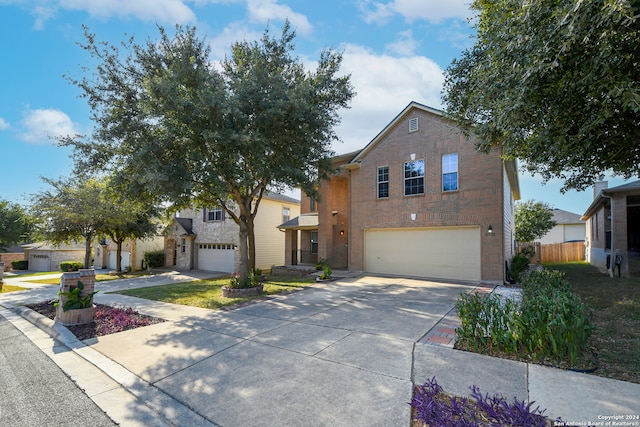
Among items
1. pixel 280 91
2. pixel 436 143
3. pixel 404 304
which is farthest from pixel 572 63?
pixel 436 143

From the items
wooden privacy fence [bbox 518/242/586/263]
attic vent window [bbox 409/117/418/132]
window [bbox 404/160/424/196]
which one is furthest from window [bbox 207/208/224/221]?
wooden privacy fence [bbox 518/242/586/263]

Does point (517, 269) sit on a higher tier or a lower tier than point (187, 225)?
lower

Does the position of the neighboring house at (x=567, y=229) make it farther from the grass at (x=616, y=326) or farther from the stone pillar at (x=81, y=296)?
the stone pillar at (x=81, y=296)

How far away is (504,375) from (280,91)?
9.47m

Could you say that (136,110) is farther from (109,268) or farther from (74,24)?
(109,268)

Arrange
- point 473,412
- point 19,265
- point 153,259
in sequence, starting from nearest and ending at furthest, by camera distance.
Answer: point 473,412 < point 153,259 < point 19,265

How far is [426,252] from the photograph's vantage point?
14.4 m

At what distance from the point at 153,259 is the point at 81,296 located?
1910 centimetres

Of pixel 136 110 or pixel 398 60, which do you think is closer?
pixel 398 60

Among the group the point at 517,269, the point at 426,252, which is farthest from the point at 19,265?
the point at 517,269

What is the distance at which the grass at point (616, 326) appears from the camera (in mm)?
4301

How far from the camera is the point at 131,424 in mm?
3355

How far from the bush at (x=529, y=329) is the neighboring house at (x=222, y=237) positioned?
1708 cm

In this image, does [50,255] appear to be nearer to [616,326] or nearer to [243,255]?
[243,255]
